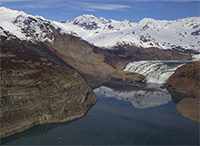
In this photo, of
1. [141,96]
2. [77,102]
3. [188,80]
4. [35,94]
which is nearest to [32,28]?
[141,96]

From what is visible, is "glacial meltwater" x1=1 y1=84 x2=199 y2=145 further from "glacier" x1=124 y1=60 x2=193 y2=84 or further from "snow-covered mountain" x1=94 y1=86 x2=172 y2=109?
"glacier" x1=124 y1=60 x2=193 y2=84

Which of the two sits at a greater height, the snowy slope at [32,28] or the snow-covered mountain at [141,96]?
the snowy slope at [32,28]

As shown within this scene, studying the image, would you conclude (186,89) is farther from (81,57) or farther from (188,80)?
(81,57)

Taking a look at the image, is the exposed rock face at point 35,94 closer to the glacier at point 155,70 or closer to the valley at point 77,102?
the valley at point 77,102

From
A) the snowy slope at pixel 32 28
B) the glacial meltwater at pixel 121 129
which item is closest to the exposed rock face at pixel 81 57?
the snowy slope at pixel 32 28

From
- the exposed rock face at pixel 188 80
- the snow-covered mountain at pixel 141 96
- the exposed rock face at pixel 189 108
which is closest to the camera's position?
the exposed rock face at pixel 189 108

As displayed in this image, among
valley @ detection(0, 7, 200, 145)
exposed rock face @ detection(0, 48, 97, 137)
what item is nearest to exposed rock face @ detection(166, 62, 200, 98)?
valley @ detection(0, 7, 200, 145)
